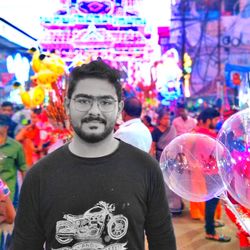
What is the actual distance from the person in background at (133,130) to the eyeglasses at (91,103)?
1.91 m

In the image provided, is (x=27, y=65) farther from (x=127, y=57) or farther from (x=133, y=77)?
(x=133, y=77)

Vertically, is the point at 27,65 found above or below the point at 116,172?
above

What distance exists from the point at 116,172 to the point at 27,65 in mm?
9268

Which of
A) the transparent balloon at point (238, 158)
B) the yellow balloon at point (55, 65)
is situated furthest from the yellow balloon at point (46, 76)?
the transparent balloon at point (238, 158)

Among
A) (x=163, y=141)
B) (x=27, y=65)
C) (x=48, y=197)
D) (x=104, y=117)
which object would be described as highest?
(x=27, y=65)

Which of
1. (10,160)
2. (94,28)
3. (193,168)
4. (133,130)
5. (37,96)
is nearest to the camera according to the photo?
(193,168)

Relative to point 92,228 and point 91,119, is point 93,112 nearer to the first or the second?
point 91,119

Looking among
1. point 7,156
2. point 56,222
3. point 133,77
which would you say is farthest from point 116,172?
point 133,77

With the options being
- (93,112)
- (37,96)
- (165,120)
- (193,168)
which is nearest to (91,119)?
(93,112)

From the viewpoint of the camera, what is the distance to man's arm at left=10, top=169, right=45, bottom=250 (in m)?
1.53

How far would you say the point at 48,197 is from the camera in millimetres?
1500

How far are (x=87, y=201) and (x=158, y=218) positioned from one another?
1.00ft

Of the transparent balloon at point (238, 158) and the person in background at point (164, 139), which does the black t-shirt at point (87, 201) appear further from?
the person in background at point (164, 139)

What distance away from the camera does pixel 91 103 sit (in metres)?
1.52
